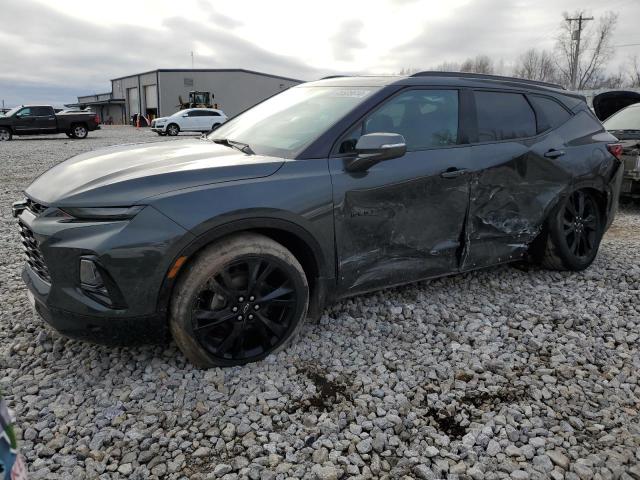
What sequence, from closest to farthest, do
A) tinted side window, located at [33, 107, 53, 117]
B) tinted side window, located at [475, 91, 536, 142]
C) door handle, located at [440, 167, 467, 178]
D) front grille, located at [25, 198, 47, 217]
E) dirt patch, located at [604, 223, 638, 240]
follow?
front grille, located at [25, 198, 47, 217], door handle, located at [440, 167, 467, 178], tinted side window, located at [475, 91, 536, 142], dirt patch, located at [604, 223, 638, 240], tinted side window, located at [33, 107, 53, 117]

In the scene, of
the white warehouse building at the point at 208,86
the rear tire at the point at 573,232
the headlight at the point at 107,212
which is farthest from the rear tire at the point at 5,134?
the white warehouse building at the point at 208,86

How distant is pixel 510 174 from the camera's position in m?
3.79

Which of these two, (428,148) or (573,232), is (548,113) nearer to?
(573,232)

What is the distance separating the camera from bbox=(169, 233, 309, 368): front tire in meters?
2.63

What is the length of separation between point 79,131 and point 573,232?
2501 cm

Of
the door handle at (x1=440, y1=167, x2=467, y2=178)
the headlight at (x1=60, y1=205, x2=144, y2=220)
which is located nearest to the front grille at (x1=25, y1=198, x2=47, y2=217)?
the headlight at (x1=60, y1=205, x2=144, y2=220)

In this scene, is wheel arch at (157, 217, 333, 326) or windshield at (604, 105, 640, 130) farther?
windshield at (604, 105, 640, 130)

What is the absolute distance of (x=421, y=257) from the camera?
344cm

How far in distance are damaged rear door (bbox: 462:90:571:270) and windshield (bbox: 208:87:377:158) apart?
103 cm

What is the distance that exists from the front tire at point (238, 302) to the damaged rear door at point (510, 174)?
149 cm

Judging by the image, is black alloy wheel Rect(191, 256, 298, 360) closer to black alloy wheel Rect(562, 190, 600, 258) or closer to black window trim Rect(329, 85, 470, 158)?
black window trim Rect(329, 85, 470, 158)

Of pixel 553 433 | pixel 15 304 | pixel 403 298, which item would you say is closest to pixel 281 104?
pixel 403 298

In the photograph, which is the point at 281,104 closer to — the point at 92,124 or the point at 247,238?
the point at 247,238

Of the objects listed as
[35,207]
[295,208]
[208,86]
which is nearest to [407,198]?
[295,208]
